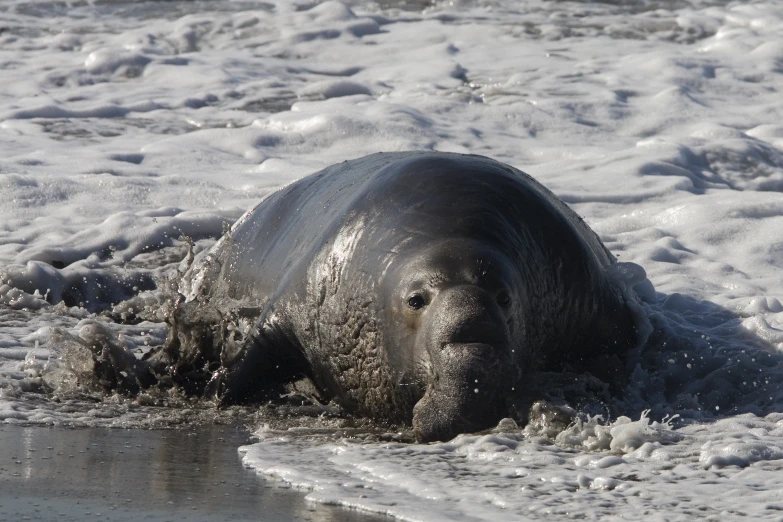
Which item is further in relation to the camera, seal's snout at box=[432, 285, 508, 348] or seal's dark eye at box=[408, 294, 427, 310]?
seal's dark eye at box=[408, 294, 427, 310]

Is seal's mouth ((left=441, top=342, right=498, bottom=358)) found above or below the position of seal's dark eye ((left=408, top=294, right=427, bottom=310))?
below

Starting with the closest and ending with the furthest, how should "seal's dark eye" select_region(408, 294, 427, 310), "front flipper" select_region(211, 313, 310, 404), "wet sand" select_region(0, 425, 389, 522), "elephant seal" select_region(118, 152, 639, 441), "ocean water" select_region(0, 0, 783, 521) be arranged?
"wet sand" select_region(0, 425, 389, 522)
"ocean water" select_region(0, 0, 783, 521)
"elephant seal" select_region(118, 152, 639, 441)
"seal's dark eye" select_region(408, 294, 427, 310)
"front flipper" select_region(211, 313, 310, 404)

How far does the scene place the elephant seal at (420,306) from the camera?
16.6 feet

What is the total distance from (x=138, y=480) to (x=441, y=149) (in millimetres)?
8090

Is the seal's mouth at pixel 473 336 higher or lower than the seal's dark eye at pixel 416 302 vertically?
lower

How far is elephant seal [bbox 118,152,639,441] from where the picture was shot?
16.6ft

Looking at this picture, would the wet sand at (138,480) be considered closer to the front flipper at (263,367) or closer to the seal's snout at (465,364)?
the front flipper at (263,367)

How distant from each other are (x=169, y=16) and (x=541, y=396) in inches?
556

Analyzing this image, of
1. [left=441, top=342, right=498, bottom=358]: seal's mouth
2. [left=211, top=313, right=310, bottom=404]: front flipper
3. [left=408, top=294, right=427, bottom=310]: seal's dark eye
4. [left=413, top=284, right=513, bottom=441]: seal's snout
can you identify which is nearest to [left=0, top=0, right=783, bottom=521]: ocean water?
[left=413, top=284, right=513, bottom=441]: seal's snout

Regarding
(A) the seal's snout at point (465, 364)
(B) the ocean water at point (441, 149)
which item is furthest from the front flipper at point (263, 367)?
(A) the seal's snout at point (465, 364)

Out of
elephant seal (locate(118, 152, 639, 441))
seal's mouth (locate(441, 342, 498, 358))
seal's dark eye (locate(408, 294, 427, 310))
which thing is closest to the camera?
seal's mouth (locate(441, 342, 498, 358))

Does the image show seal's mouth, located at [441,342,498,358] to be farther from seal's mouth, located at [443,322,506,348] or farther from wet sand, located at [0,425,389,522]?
wet sand, located at [0,425,389,522]

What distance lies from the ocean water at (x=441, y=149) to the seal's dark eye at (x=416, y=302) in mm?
583

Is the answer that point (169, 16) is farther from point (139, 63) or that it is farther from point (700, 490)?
point (700, 490)
